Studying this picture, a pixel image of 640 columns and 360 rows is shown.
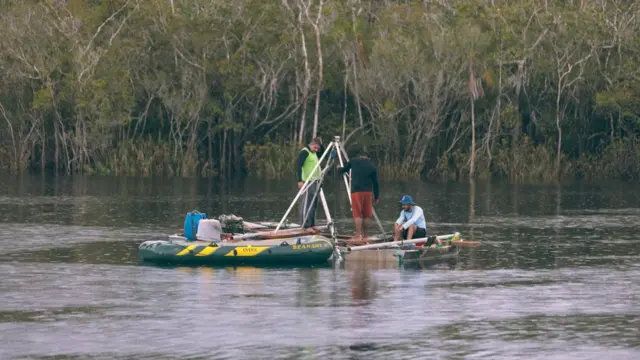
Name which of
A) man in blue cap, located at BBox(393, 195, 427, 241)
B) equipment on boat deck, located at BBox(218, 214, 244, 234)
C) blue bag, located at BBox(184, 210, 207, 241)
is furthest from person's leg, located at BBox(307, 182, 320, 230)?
blue bag, located at BBox(184, 210, 207, 241)

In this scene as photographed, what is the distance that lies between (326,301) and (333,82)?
52091mm

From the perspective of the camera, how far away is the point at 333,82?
74.4 metres

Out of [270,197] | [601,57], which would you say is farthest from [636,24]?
[270,197]

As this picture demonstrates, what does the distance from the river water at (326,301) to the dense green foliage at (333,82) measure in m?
29.8

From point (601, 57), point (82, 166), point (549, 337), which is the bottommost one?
point (549, 337)

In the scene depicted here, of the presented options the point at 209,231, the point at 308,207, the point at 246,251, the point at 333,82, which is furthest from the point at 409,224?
the point at 333,82

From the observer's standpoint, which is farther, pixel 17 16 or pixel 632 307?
pixel 17 16

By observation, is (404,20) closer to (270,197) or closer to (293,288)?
(270,197)

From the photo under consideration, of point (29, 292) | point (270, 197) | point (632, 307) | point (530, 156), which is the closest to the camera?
point (632, 307)

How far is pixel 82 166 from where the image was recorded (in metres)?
73.9

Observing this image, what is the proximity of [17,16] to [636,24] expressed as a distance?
92.6ft

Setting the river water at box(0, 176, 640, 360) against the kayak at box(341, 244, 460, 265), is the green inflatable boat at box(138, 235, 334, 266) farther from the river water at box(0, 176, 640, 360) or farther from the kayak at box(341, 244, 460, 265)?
the kayak at box(341, 244, 460, 265)

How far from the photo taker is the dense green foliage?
2763 inches

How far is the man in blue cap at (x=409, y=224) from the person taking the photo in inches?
1146
